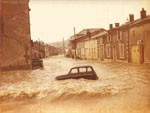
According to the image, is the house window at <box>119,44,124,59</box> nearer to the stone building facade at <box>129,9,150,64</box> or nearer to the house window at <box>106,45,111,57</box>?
the stone building facade at <box>129,9,150,64</box>

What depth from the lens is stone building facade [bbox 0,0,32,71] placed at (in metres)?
18.0

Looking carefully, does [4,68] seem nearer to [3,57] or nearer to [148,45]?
[3,57]

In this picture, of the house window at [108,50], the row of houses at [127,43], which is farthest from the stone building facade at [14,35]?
the house window at [108,50]

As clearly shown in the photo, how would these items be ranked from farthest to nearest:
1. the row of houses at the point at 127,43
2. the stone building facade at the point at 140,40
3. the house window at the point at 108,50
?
1. the house window at the point at 108,50
2. the row of houses at the point at 127,43
3. the stone building facade at the point at 140,40

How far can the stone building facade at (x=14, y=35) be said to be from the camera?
18031 mm

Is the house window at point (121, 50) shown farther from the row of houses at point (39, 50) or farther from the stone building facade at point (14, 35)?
the row of houses at point (39, 50)

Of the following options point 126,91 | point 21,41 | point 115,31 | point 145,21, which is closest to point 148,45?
point 145,21

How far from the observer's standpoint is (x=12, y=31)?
18641 mm

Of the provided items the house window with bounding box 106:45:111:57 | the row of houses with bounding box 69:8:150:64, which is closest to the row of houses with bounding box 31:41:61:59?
the row of houses with bounding box 69:8:150:64

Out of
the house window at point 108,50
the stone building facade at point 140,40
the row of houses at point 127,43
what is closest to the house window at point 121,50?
the row of houses at point 127,43

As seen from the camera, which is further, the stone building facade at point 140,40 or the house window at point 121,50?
the house window at point 121,50

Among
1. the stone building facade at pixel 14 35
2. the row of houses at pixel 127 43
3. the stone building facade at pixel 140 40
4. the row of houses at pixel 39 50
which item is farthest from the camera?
the row of houses at pixel 39 50

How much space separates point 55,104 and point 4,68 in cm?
1243

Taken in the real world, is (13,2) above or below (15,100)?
above
